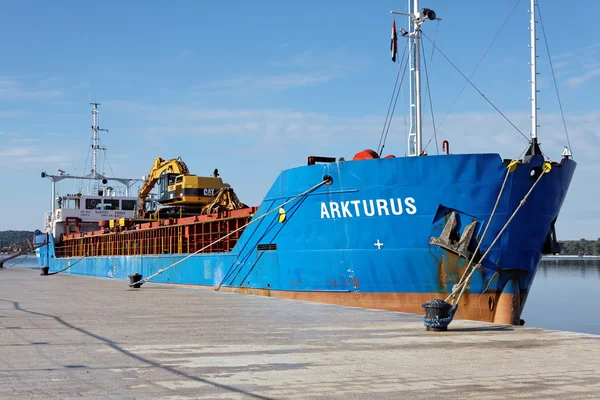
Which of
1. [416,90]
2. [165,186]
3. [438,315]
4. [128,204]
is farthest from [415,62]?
[128,204]

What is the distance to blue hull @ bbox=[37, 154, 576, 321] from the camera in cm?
1575

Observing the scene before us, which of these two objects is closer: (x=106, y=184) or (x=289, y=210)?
(x=289, y=210)

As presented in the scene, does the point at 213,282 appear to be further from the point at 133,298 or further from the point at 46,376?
the point at 46,376

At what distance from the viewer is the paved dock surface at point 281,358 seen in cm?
670

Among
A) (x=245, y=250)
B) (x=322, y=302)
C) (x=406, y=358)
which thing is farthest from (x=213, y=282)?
(x=406, y=358)

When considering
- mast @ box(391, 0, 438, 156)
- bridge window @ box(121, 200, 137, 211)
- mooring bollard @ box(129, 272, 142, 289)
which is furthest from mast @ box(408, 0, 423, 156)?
bridge window @ box(121, 200, 137, 211)

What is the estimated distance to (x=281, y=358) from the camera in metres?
8.64

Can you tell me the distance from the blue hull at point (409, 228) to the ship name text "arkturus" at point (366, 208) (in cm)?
2

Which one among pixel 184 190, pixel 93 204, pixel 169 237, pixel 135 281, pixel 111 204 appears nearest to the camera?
pixel 135 281

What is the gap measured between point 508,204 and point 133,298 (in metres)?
9.90

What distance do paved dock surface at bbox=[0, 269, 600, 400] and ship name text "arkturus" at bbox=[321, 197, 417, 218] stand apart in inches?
121

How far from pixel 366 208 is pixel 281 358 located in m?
8.61

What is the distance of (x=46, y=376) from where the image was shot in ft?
23.8

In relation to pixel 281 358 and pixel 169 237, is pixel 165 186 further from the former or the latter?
pixel 281 358
